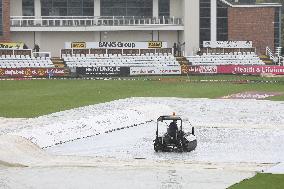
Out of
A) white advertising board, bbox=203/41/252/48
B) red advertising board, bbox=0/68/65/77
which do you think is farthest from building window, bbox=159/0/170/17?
red advertising board, bbox=0/68/65/77

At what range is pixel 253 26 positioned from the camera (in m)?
110

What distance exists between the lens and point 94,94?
65.4m

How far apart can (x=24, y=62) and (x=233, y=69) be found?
25672 millimetres

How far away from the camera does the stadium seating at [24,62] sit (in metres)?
97.0

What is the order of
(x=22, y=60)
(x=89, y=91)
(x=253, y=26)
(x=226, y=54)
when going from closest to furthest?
(x=89, y=91) < (x=22, y=60) < (x=226, y=54) < (x=253, y=26)

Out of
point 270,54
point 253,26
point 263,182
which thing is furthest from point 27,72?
point 263,182

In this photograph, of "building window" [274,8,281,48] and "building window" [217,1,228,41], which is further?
"building window" [274,8,281,48]

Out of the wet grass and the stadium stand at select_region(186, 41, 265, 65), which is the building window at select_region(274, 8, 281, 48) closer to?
the stadium stand at select_region(186, 41, 265, 65)

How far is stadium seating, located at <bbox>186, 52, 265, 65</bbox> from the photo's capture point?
101625 millimetres

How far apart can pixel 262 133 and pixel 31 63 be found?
202ft

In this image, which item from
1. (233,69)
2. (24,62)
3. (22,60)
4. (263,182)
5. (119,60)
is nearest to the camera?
(263,182)

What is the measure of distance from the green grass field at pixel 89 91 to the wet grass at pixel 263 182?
23.9 metres

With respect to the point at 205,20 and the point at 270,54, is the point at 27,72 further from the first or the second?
the point at 270,54

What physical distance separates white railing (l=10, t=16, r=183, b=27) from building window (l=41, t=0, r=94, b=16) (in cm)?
115
